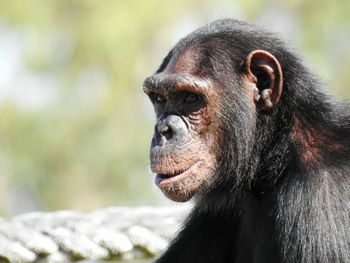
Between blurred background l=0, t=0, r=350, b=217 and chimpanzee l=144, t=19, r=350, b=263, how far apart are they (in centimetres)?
1624

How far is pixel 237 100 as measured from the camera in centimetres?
698

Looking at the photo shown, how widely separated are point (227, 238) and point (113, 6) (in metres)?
17.6

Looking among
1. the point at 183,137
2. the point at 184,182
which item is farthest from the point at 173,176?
the point at 183,137

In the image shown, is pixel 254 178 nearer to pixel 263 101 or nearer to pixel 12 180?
pixel 263 101

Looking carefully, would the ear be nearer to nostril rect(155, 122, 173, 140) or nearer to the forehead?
the forehead

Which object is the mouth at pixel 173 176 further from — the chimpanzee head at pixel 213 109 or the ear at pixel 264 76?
the ear at pixel 264 76

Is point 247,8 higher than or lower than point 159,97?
higher

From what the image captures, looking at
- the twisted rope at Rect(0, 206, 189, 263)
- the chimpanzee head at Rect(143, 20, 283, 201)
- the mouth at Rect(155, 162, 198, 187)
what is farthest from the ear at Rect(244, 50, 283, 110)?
the twisted rope at Rect(0, 206, 189, 263)

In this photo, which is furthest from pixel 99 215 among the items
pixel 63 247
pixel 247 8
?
pixel 247 8

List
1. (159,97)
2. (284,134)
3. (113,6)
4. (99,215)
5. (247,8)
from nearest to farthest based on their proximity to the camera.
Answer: (284,134)
(159,97)
(99,215)
(113,6)
(247,8)

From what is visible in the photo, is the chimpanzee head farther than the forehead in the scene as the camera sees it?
No

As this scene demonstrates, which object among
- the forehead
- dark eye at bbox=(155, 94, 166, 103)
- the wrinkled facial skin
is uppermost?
the forehead

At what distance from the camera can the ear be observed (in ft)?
22.5

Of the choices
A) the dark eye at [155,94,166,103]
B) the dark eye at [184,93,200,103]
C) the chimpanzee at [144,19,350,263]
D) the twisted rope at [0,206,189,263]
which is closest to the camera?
the chimpanzee at [144,19,350,263]
